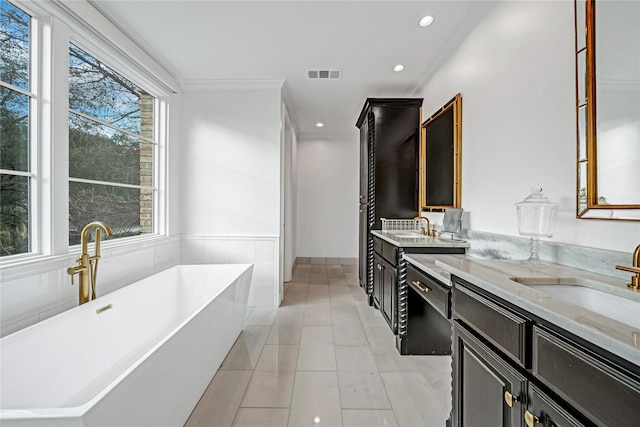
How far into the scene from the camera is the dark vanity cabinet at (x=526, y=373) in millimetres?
655

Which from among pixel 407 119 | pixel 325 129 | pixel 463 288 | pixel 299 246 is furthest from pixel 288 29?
pixel 299 246

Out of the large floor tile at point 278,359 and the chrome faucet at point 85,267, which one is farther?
the large floor tile at point 278,359

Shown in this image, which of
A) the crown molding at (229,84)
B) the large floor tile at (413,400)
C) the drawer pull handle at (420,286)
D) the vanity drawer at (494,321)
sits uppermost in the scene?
the crown molding at (229,84)

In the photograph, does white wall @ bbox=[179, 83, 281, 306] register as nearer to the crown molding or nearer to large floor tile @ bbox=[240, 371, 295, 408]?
the crown molding

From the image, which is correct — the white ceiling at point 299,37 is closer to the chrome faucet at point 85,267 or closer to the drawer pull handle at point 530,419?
the chrome faucet at point 85,267

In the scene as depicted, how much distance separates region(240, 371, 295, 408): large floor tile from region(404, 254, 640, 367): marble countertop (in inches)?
48.4

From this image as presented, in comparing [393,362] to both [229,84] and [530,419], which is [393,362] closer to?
[530,419]

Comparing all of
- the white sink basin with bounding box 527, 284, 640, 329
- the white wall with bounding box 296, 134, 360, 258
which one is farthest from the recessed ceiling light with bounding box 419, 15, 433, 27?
the white wall with bounding box 296, 134, 360, 258

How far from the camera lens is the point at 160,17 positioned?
244 cm

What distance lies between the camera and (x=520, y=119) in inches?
74.2

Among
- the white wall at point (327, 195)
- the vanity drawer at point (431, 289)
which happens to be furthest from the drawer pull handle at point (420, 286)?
the white wall at point (327, 195)

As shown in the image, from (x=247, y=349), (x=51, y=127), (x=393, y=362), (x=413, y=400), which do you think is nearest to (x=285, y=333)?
(x=247, y=349)

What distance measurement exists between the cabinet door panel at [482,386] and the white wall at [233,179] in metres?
2.60

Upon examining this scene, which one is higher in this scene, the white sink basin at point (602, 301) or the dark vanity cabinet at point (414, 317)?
the white sink basin at point (602, 301)
